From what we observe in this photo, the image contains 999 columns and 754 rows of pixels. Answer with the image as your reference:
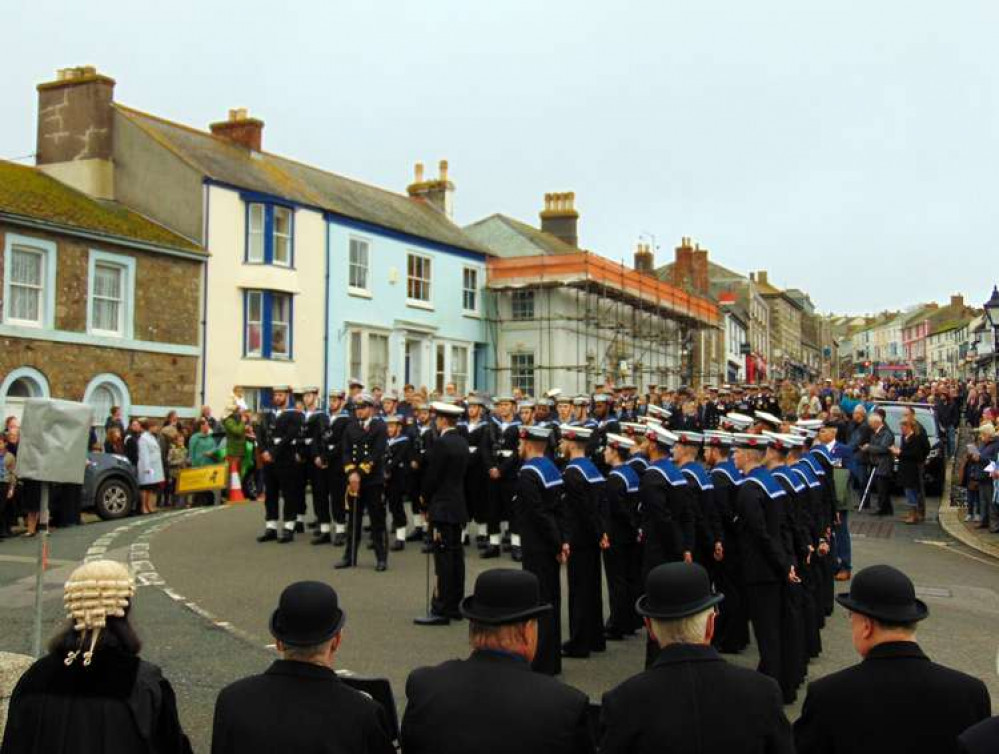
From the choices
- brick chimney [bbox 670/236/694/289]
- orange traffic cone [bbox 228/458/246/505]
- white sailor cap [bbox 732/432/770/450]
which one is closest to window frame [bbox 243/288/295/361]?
orange traffic cone [bbox 228/458/246/505]

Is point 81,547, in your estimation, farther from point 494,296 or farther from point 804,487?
point 494,296

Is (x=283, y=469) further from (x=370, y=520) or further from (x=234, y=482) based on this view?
(x=234, y=482)

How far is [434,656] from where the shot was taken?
28.7 feet

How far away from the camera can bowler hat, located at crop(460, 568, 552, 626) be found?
3771 mm

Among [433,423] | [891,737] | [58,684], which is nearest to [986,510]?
[433,423]

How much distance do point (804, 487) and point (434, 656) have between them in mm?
3580

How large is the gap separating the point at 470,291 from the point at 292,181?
847 centimetres

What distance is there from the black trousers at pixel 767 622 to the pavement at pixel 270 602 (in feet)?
1.22

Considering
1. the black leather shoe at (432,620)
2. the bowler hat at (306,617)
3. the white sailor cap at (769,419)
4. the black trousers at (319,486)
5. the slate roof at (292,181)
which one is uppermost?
the slate roof at (292,181)

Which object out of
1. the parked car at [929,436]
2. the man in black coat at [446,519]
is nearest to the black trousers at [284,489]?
the man in black coat at [446,519]

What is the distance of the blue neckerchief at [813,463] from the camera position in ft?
32.3

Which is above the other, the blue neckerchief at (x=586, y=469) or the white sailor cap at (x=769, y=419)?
the white sailor cap at (x=769, y=419)

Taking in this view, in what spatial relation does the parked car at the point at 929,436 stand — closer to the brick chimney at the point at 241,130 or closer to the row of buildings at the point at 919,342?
the brick chimney at the point at 241,130

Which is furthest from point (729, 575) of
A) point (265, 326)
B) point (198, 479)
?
point (265, 326)
